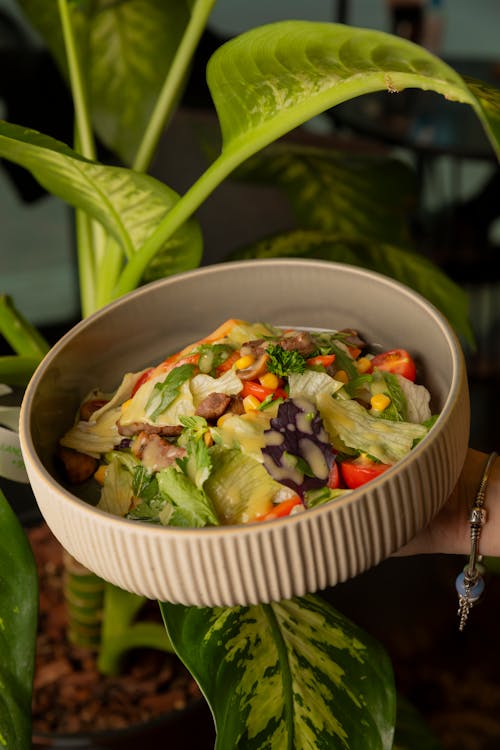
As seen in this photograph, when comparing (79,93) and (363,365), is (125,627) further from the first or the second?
(79,93)

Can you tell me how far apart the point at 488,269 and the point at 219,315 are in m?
1.91

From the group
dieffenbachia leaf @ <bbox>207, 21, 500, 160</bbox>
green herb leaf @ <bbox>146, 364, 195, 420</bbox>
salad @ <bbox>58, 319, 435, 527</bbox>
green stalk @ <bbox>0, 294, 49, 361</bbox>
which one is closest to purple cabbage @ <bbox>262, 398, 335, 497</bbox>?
salad @ <bbox>58, 319, 435, 527</bbox>

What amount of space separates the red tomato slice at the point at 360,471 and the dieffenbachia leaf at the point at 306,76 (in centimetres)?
23

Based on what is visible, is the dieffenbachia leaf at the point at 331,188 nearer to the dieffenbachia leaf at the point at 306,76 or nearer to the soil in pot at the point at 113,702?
the dieffenbachia leaf at the point at 306,76

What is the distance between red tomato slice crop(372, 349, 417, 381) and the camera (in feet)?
2.45

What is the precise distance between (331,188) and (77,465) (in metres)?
0.54

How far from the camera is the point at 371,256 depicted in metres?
1.04

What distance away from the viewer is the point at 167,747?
1029mm

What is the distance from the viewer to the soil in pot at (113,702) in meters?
1.01

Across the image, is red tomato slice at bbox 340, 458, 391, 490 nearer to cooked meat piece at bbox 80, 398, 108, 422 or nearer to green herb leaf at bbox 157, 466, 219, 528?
green herb leaf at bbox 157, 466, 219, 528

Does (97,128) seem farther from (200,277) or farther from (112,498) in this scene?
(112,498)

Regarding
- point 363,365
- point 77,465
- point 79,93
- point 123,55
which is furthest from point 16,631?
point 123,55

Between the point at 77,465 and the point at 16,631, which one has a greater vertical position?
the point at 77,465

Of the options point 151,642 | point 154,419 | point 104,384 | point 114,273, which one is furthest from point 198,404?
point 151,642
